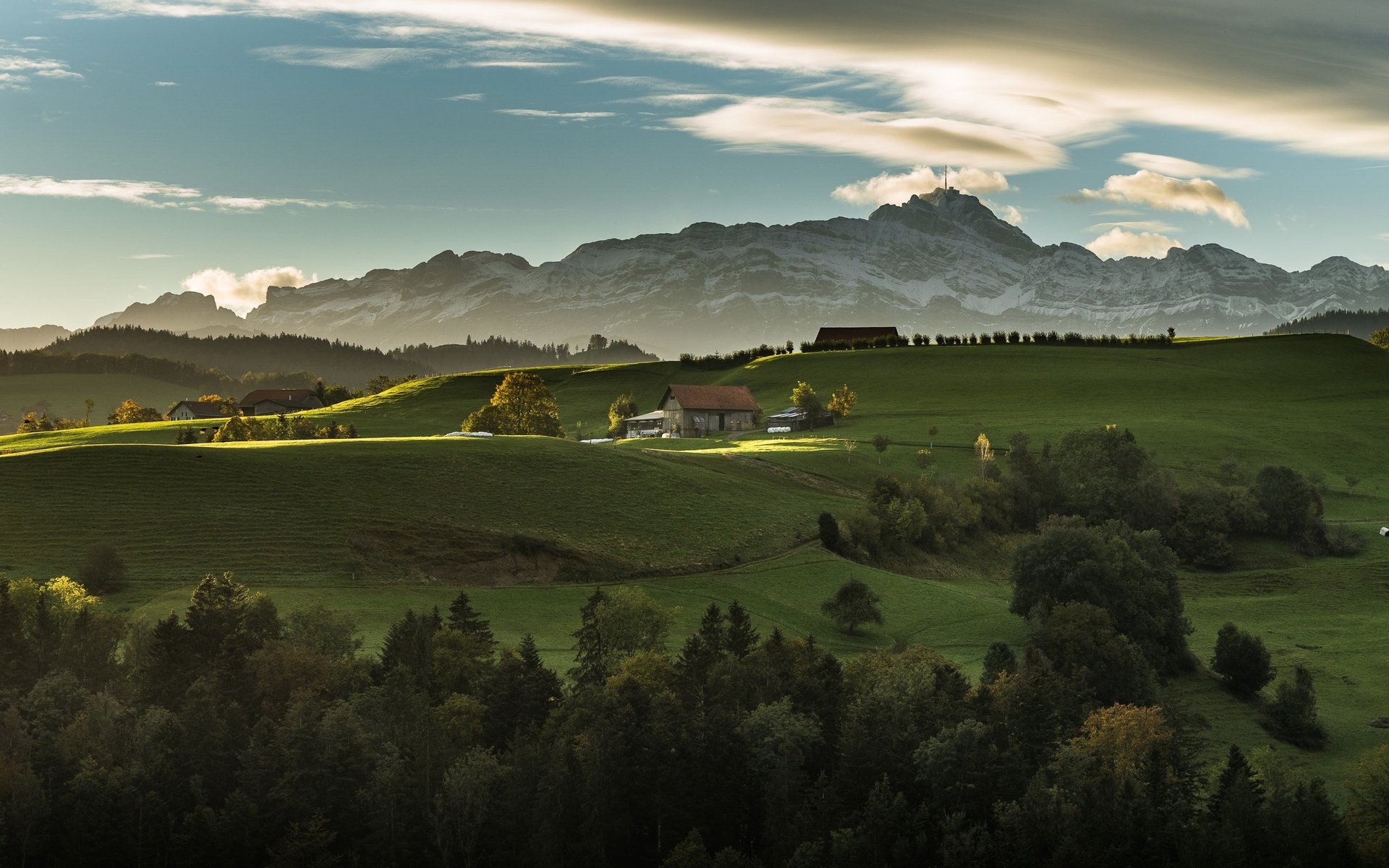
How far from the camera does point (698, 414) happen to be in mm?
165625

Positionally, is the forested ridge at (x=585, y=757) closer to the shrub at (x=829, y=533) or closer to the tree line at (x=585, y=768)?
the tree line at (x=585, y=768)

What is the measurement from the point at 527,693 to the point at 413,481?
42951 millimetres

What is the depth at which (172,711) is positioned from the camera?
2026 inches

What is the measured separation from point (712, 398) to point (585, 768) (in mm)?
123253

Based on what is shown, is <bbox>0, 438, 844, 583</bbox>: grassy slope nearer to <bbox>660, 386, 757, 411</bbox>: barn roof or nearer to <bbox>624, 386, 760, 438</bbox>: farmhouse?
<bbox>624, 386, 760, 438</bbox>: farmhouse

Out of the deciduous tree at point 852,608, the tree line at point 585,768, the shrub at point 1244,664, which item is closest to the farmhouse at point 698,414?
the deciduous tree at point 852,608

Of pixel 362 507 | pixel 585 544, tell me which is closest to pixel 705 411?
pixel 585 544

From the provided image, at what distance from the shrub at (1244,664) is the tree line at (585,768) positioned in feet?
46.2

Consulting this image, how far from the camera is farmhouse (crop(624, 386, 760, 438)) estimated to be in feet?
539

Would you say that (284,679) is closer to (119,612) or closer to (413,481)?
(119,612)

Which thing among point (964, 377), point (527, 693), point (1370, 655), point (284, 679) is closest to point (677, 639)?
point (527, 693)

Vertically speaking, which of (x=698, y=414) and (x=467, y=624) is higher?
(x=698, y=414)

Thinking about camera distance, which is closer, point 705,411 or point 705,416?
point 705,411

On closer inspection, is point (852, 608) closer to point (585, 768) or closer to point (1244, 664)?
point (1244, 664)
